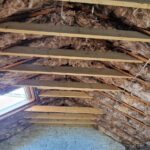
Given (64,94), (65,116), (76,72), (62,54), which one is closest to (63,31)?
(62,54)

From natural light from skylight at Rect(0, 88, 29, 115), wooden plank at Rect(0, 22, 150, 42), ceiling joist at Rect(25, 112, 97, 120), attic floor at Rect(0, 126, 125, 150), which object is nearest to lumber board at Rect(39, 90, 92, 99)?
natural light from skylight at Rect(0, 88, 29, 115)

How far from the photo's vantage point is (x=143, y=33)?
256 centimetres

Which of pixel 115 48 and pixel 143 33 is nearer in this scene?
pixel 143 33

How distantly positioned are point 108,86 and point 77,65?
576 millimetres

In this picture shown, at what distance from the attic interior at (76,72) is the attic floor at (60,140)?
0.06 ft

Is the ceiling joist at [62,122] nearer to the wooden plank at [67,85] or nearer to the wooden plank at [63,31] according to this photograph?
the wooden plank at [67,85]

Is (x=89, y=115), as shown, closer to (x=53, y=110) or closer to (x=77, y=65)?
(x=53, y=110)

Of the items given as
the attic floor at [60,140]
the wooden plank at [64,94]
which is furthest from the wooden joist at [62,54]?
the attic floor at [60,140]

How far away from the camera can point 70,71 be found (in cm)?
332

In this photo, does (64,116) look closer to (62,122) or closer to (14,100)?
(62,122)

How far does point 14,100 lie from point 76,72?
1.73 m

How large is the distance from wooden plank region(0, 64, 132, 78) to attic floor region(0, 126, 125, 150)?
2564 mm

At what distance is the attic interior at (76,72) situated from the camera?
2.42 meters

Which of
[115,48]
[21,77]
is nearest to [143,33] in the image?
[115,48]
